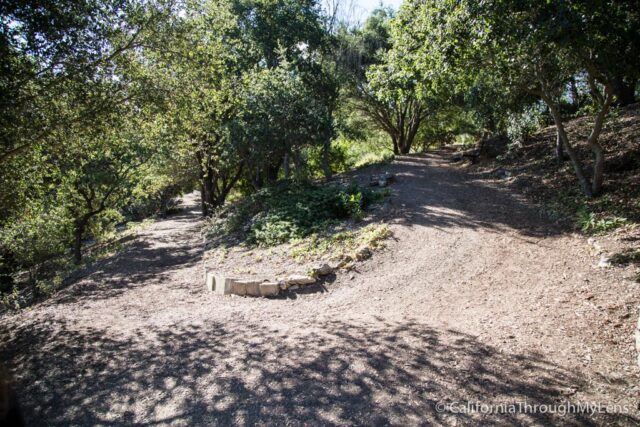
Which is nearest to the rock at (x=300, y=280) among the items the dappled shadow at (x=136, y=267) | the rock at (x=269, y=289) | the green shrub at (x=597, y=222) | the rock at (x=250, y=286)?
the rock at (x=269, y=289)

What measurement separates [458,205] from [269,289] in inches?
244

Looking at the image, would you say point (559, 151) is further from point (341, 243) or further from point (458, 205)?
point (341, 243)

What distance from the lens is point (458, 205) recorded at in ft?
33.3

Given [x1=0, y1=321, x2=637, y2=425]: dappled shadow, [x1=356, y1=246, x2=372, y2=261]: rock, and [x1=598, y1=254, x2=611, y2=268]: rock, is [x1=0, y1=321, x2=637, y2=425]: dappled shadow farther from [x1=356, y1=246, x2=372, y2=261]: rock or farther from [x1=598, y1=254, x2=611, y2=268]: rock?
[x1=598, y1=254, x2=611, y2=268]: rock

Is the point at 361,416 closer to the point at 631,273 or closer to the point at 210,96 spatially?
the point at 631,273

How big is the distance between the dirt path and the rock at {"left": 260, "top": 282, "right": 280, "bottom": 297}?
0.90 feet

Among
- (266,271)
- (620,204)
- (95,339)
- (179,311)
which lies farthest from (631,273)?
(95,339)

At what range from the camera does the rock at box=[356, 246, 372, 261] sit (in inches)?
298

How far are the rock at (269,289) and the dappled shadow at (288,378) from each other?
4.24 ft

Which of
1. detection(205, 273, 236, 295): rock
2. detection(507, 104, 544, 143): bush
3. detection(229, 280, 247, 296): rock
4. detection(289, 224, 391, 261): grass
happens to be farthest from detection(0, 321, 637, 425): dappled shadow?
detection(507, 104, 544, 143): bush

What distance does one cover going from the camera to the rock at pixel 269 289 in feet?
22.6

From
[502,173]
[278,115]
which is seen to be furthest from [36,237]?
[502,173]

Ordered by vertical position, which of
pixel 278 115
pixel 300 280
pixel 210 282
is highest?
pixel 278 115

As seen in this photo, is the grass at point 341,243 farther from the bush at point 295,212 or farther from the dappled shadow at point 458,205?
the dappled shadow at point 458,205
